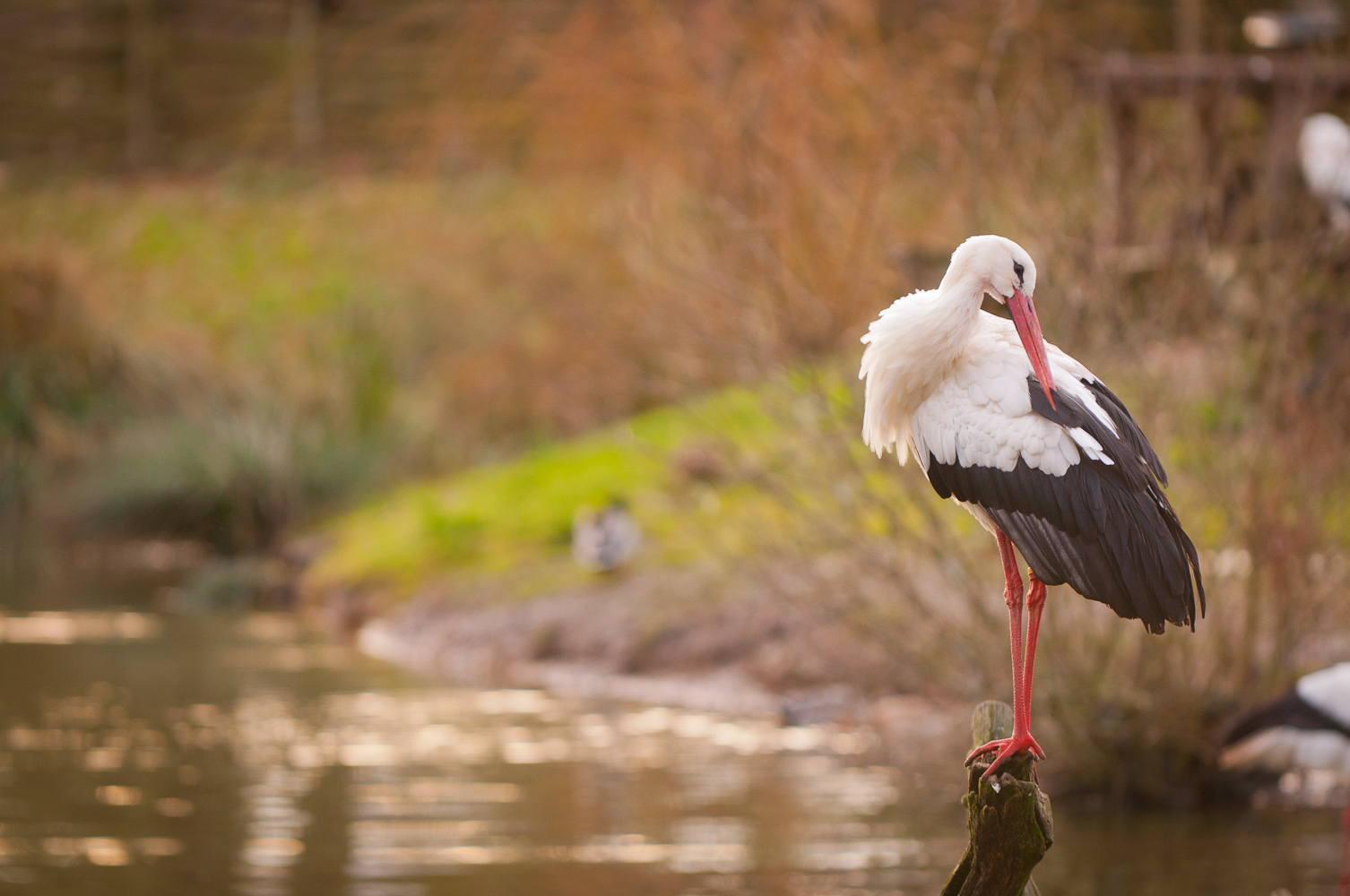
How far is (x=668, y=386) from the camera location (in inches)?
377

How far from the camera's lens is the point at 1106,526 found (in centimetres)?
441

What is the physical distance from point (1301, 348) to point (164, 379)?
15576mm

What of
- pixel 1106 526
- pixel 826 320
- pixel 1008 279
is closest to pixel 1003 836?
pixel 1106 526

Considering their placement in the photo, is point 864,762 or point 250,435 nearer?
point 864,762

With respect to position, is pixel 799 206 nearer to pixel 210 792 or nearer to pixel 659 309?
pixel 659 309

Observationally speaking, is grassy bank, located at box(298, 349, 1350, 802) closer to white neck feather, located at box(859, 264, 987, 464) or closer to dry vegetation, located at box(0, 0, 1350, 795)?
dry vegetation, located at box(0, 0, 1350, 795)

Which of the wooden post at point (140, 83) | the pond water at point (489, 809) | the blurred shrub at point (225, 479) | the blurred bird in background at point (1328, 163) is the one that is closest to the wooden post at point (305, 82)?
the wooden post at point (140, 83)

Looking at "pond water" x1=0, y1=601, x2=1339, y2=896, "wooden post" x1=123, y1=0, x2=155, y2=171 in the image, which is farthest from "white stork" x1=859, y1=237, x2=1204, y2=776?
"wooden post" x1=123, y1=0, x2=155, y2=171

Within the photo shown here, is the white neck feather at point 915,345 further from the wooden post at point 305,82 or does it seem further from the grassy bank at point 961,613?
the wooden post at point 305,82

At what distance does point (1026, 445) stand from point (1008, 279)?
44 cm

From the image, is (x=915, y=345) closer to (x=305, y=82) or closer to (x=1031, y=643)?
(x=1031, y=643)

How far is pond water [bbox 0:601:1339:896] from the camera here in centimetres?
747

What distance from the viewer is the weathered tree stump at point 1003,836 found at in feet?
13.2

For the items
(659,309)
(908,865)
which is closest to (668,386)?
(659,309)
